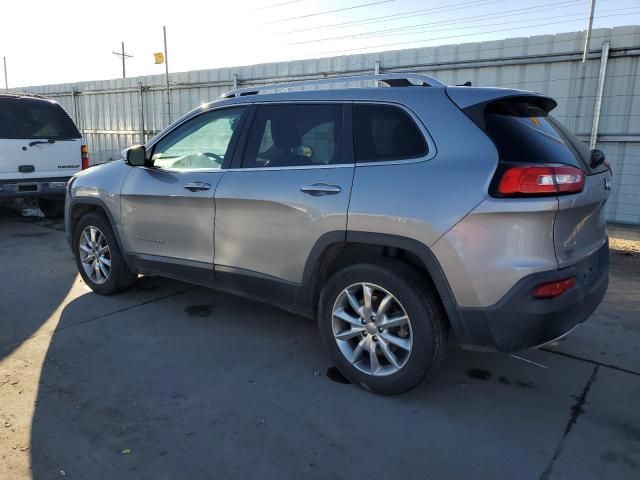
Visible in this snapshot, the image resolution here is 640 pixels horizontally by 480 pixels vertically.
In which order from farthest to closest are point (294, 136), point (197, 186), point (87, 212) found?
point (87, 212), point (197, 186), point (294, 136)

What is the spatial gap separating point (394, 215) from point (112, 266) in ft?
10.0

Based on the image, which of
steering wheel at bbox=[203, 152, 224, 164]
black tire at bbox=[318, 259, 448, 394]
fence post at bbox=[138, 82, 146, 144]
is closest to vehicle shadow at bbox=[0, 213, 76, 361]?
steering wheel at bbox=[203, 152, 224, 164]

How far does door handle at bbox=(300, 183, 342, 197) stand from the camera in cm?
307

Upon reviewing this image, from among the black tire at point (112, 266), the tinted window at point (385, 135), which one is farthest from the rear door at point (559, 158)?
the black tire at point (112, 266)

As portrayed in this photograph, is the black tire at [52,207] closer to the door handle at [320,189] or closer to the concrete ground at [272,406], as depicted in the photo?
the concrete ground at [272,406]

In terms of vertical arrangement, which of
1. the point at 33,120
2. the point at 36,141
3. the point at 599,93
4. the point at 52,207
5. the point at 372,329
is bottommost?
the point at 52,207

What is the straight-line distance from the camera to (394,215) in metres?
2.81

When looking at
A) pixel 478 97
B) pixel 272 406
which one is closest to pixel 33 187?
pixel 272 406

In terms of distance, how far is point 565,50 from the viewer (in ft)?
25.9

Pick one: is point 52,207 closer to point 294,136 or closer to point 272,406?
point 294,136

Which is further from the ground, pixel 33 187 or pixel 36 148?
pixel 36 148

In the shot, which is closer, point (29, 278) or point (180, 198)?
point (180, 198)

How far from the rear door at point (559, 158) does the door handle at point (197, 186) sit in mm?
2082

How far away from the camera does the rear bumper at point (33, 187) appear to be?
290 inches
